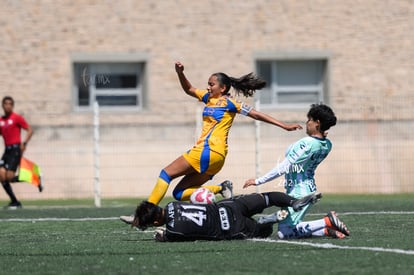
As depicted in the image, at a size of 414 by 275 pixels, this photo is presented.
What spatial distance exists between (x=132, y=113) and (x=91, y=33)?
220 cm

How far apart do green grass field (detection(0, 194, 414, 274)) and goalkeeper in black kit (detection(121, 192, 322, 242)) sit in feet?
0.64

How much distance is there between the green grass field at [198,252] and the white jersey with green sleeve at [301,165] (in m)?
0.63

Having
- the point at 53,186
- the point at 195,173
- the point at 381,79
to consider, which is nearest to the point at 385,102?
the point at 381,79

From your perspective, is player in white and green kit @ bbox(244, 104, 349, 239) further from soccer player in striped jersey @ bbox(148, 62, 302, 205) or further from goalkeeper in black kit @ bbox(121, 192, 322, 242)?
soccer player in striped jersey @ bbox(148, 62, 302, 205)

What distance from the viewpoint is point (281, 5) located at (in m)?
27.4

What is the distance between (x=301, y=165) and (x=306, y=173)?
16cm

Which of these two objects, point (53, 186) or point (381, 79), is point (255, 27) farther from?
point (53, 186)

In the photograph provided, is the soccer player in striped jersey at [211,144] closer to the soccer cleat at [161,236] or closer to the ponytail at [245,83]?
the ponytail at [245,83]

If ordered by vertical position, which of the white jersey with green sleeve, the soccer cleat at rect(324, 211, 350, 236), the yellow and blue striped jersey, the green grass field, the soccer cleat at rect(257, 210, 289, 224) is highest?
the yellow and blue striped jersey

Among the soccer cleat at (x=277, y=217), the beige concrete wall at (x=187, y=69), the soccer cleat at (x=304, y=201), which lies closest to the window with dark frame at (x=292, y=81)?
the beige concrete wall at (x=187, y=69)

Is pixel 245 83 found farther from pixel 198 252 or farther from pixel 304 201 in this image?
pixel 198 252

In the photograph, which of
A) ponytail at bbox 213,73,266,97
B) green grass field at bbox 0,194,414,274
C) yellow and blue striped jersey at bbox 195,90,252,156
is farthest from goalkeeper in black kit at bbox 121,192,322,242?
ponytail at bbox 213,73,266,97

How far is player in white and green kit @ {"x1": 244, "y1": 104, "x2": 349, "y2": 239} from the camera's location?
1157 centimetres

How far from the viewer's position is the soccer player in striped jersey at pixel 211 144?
1256 cm
